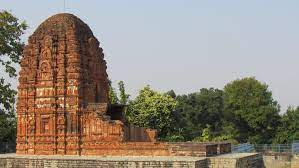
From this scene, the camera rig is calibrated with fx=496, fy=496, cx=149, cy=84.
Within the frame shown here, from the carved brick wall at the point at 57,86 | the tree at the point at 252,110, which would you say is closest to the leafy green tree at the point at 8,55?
the carved brick wall at the point at 57,86

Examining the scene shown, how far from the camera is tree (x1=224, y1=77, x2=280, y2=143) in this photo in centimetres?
4206

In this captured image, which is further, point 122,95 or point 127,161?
point 122,95

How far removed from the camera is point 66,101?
70.6 ft

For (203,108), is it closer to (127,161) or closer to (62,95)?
(62,95)

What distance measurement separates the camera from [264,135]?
43.0 metres

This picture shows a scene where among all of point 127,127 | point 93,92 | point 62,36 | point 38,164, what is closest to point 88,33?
point 62,36

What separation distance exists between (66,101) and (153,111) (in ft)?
51.8

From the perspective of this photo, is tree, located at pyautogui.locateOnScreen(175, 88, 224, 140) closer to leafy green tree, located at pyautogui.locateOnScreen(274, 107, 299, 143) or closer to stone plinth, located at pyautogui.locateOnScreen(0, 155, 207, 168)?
leafy green tree, located at pyautogui.locateOnScreen(274, 107, 299, 143)

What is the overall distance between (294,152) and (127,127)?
14969 mm

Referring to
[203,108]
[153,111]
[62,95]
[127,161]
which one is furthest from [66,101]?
[203,108]

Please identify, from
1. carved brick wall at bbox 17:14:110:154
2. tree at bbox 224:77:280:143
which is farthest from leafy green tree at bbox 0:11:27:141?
tree at bbox 224:77:280:143

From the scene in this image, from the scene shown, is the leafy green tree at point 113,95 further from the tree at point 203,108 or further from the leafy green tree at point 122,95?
the tree at point 203,108

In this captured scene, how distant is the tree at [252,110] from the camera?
42.1 m

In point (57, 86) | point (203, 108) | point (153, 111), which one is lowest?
point (153, 111)
